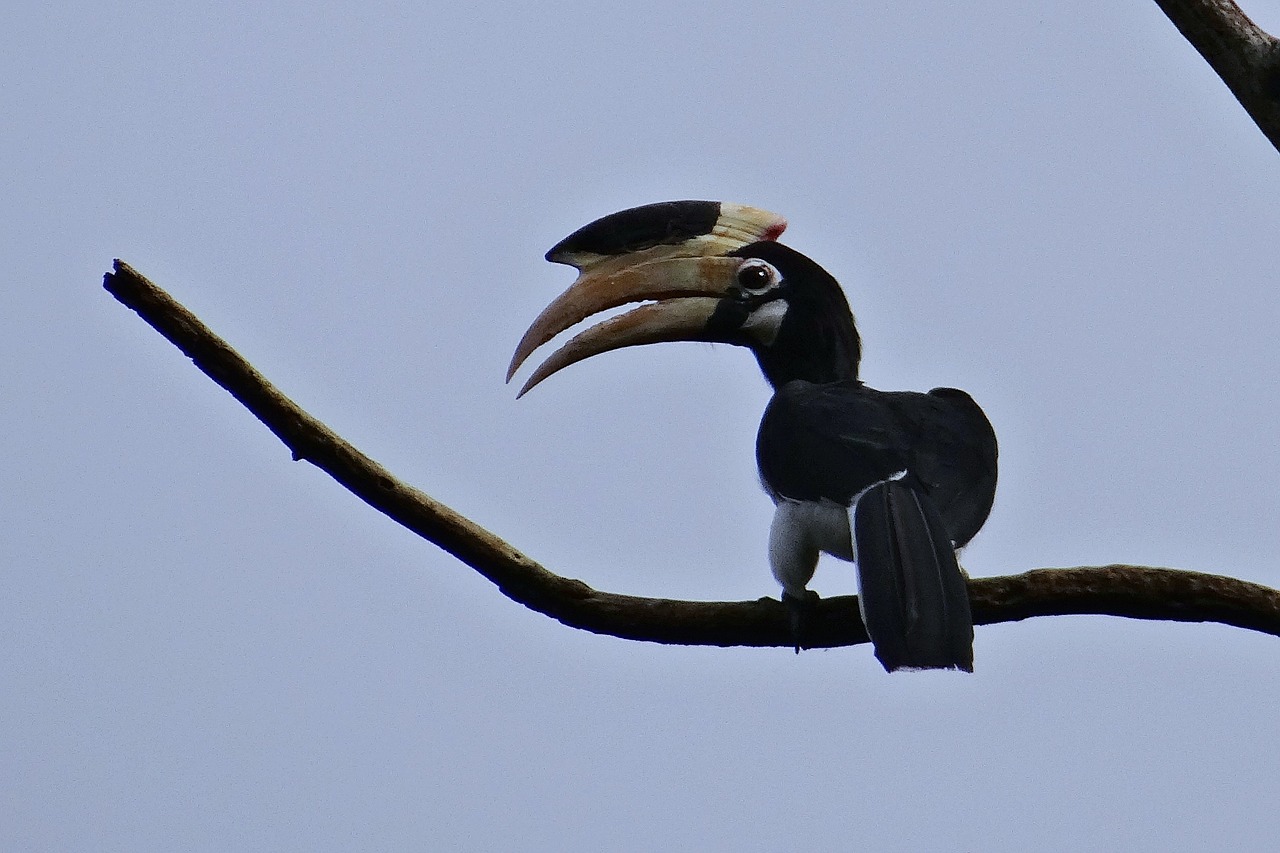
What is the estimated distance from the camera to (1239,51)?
3.20 m

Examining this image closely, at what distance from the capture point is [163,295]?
114 inches

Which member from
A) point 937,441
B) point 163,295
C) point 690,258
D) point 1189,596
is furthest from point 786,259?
point 163,295

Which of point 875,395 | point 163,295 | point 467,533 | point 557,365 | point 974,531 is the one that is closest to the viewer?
point 163,295

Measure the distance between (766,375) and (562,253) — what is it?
744mm

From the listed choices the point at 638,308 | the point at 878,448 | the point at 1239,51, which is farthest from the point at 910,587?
the point at 638,308

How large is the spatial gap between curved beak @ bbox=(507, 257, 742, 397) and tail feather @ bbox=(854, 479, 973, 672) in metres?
1.29

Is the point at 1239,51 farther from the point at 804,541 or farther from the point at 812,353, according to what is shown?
the point at 812,353

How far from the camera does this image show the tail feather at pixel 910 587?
2998 millimetres

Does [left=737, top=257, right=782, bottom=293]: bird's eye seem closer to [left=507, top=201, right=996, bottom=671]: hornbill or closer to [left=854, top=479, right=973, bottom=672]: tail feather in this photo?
[left=507, top=201, right=996, bottom=671]: hornbill

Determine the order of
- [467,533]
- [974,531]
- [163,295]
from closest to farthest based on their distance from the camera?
[163,295]
[467,533]
[974,531]

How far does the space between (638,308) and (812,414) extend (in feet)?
2.92

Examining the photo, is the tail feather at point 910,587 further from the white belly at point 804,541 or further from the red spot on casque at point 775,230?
the red spot on casque at point 775,230

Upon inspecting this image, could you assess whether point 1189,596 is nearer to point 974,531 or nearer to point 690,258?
point 974,531

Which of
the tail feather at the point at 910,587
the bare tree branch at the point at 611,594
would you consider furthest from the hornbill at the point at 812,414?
the bare tree branch at the point at 611,594
